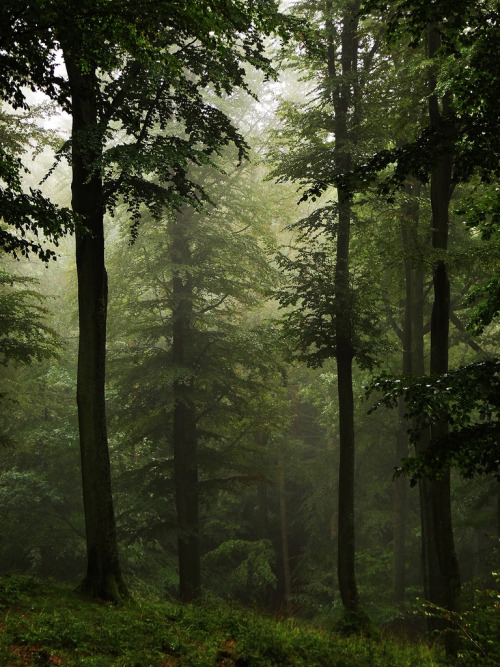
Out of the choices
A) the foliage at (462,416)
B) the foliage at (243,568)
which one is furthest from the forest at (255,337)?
the foliage at (243,568)

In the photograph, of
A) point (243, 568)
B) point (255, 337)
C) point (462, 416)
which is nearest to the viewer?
point (462, 416)

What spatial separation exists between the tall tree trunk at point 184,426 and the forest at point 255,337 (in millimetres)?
73

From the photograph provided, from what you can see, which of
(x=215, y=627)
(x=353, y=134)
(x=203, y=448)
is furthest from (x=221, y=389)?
(x=215, y=627)

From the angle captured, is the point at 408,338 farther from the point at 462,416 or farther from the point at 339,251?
the point at 462,416

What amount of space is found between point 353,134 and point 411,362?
22.6 feet

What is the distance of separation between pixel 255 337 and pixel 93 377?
307 inches

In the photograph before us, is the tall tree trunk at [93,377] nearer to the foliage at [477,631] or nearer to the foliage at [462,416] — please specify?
the foliage at [477,631]

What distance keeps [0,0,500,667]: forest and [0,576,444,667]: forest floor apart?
5 cm

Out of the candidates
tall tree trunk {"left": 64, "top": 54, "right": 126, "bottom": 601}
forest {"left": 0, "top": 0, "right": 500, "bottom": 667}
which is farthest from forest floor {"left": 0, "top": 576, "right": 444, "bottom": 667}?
tall tree trunk {"left": 64, "top": 54, "right": 126, "bottom": 601}

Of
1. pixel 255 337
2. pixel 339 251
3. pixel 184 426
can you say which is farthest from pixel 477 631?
pixel 184 426

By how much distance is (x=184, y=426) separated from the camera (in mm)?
15898

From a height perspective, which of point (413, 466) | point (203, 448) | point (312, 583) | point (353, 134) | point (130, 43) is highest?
point (353, 134)

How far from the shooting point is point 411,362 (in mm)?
15695

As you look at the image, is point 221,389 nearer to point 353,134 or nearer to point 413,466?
point 353,134
